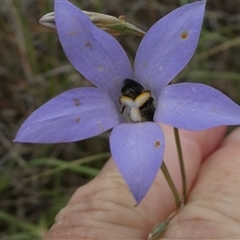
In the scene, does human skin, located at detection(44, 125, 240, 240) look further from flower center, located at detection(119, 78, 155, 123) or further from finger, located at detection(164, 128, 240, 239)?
flower center, located at detection(119, 78, 155, 123)

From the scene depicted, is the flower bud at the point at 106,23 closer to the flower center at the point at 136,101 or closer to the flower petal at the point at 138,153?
the flower center at the point at 136,101

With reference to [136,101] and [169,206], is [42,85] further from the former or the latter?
[136,101]

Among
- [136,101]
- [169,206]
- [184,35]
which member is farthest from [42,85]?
[184,35]

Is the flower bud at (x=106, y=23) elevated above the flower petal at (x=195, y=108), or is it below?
above

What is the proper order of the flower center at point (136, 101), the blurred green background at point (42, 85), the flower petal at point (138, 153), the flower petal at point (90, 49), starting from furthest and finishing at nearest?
the blurred green background at point (42, 85), the flower center at point (136, 101), the flower petal at point (90, 49), the flower petal at point (138, 153)

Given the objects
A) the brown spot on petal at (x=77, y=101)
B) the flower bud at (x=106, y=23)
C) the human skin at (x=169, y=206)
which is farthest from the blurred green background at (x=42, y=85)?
the brown spot on petal at (x=77, y=101)

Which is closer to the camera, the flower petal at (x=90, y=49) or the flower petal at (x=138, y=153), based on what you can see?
the flower petal at (x=138, y=153)

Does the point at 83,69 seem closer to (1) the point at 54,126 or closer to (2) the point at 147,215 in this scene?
(1) the point at 54,126
